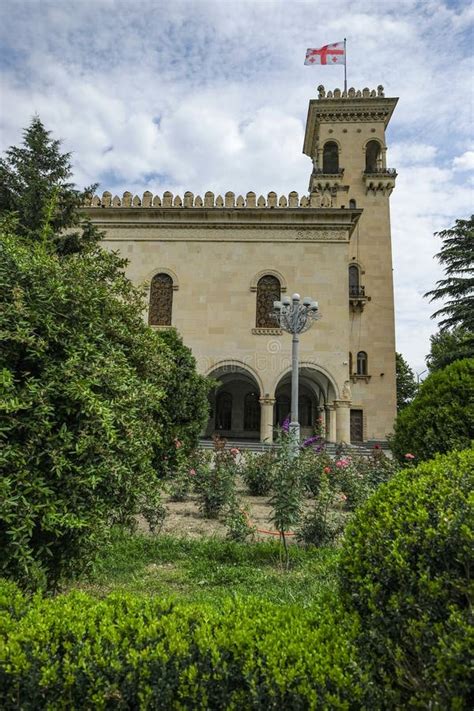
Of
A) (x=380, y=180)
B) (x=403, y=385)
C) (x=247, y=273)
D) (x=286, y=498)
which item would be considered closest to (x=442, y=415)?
(x=286, y=498)

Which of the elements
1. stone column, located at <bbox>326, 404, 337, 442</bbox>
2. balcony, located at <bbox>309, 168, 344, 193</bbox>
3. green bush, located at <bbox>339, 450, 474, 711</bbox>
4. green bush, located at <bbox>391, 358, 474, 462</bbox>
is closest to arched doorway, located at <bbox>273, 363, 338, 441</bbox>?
stone column, located at <bbox>326, 404, 337, 442</bbox>

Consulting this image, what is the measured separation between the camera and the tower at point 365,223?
894 inches

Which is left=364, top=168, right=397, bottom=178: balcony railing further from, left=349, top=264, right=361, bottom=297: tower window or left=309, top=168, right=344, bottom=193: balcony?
left=349, top=264, right=361, bottom=297: tower window

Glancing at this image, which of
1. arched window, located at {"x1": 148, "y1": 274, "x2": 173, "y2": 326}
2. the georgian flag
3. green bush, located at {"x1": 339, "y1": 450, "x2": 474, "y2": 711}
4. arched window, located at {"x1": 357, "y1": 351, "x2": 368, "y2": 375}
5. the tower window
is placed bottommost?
green bush, located at {"x1": 339, "y1": 450, "x2": 474, "y2": 711}

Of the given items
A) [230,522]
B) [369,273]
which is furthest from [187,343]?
[230,522]

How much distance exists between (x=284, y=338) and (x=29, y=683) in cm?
1673

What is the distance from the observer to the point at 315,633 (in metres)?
1.93

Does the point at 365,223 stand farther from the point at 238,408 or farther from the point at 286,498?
the point at 286,498

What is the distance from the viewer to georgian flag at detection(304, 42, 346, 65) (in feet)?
79.6

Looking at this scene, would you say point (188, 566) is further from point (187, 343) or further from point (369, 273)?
point (369, 273)

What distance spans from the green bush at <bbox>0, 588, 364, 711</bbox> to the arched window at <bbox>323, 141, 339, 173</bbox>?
26.8 m

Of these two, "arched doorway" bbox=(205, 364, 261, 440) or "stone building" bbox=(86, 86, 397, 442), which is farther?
"arched doorway" bbox=(205, 364, 261, 440)

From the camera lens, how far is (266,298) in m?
18.4

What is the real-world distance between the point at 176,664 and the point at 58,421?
1661 millimetres
